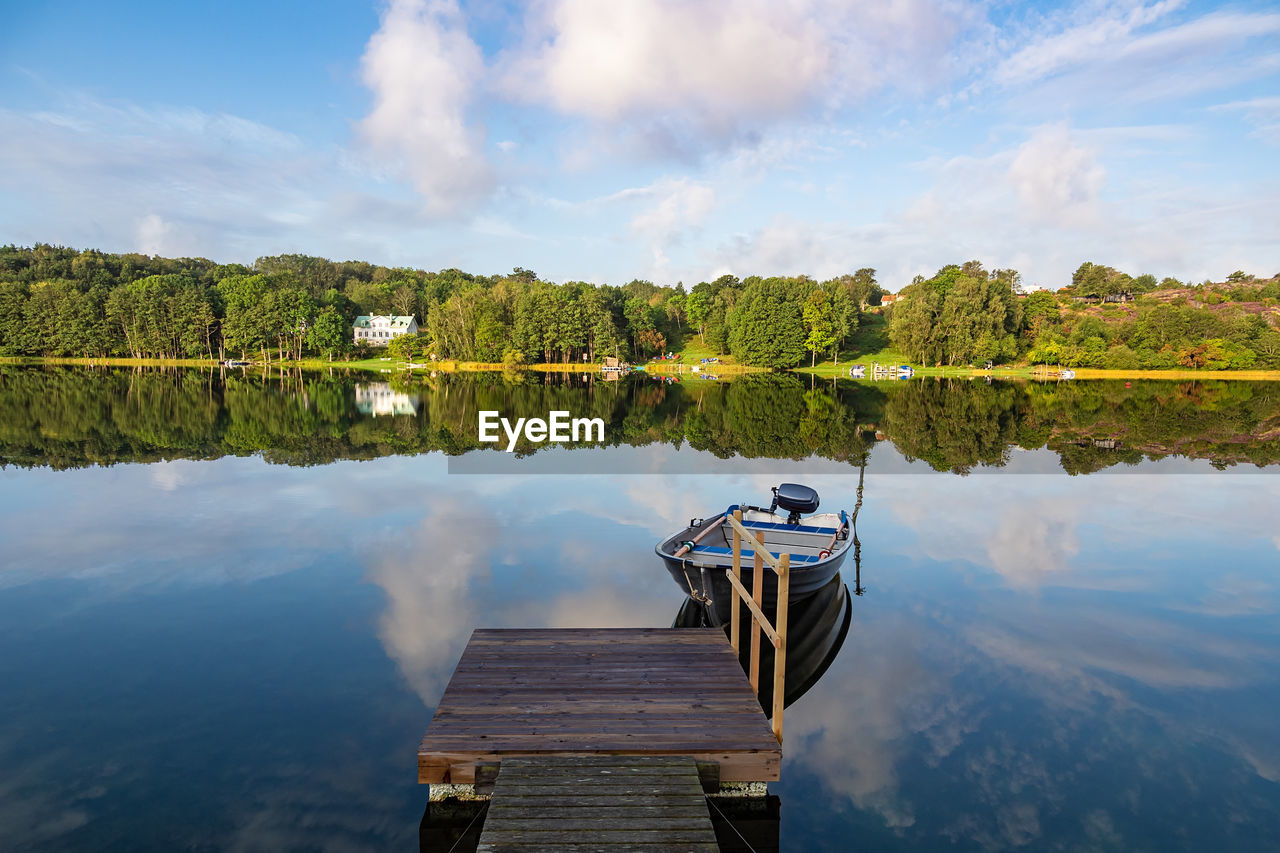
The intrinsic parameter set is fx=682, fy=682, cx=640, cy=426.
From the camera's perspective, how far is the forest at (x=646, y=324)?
96.1 metres

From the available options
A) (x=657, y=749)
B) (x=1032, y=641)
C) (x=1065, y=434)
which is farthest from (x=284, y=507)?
(x=1065, y=434)

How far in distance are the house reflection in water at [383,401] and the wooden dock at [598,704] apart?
40.1 metres

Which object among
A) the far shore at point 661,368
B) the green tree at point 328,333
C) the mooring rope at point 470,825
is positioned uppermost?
the green tree at point 328,333

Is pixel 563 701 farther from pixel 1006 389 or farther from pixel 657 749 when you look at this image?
pixel 1006 389

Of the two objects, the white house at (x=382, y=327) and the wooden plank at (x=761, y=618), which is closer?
the wooden plank at (x=761, y=618)

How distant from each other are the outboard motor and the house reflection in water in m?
36.9

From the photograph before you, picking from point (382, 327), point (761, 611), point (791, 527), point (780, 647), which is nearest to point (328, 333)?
point (382, 327)

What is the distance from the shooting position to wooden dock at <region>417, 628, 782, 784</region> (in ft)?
25.1

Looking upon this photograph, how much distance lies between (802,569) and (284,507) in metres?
17.4

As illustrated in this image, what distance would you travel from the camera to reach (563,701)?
8.68 meters

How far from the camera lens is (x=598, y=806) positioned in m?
6.77

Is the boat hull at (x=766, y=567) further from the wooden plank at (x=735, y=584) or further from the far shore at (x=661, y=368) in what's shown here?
the far shore at (x=661, y=368)

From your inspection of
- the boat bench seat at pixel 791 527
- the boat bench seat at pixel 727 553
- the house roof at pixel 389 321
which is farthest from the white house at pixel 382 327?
the boat bench seat at pixel 727 553

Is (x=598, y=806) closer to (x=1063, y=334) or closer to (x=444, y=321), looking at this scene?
(x=444, y=321)
